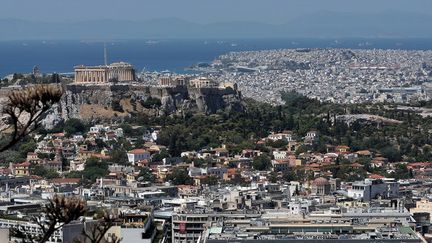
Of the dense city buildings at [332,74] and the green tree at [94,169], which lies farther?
the dense city buildings at [332,74]

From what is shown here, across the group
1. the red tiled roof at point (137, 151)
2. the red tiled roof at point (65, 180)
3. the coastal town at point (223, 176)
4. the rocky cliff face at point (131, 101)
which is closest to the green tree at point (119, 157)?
the coastal town at point (223, 176)

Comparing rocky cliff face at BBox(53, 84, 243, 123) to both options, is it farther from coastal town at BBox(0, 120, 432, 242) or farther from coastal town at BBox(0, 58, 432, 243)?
coastal town at BBox(0, 120, 432, 242)

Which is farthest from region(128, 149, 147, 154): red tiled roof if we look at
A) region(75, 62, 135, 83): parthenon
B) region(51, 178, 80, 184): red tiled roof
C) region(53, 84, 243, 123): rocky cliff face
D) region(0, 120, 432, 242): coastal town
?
region(75, 62, 135, 83): parthenon

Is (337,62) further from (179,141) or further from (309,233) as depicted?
(309,233)

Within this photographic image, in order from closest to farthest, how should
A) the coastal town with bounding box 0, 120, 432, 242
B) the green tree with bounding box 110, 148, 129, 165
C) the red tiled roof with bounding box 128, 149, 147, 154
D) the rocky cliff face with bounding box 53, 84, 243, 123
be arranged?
the coastal town with bounding box 0, 120, 432, 242 < the green tree with bounding box 110, 148, 129, 165 < the red tiled roof with bounding box 128, 149, 147, 154 < the rocky cliff face with bounding box 53, 84, 243, 123

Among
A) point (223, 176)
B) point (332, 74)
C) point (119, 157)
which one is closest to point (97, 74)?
point (119, 157)

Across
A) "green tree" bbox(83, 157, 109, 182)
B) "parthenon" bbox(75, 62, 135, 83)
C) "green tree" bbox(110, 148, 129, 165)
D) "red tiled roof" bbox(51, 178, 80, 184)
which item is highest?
"parthenon" bbox(75, 62, 135, 83)

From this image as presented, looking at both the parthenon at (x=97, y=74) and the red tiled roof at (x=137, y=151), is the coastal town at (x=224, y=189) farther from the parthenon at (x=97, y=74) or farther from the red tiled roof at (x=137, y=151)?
the parthenon at (x=97, y=74)

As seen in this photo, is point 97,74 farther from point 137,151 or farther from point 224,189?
point 224,189
